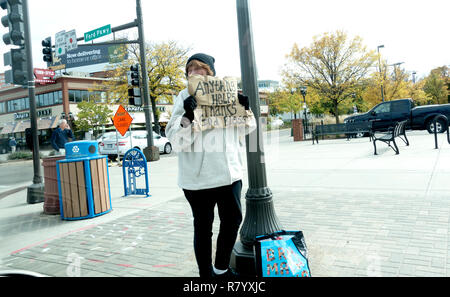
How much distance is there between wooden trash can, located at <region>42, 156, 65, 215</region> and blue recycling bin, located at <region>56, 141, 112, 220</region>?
0.40 meters

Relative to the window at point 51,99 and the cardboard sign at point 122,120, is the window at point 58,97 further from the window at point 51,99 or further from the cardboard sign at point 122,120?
the cardboard sign at point 122,120

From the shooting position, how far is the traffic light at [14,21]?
21.8 ft

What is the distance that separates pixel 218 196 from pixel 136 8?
1388cm

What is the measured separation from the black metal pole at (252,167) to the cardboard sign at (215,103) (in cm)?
50

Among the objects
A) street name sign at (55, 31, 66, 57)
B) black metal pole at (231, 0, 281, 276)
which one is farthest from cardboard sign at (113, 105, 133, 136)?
black metal pole at (231, 0, 281, 276)

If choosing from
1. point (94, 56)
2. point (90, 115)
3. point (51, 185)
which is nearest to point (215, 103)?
point (51, 185)

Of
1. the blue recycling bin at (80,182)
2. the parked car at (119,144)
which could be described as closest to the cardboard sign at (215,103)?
the blue recycling bin at (80,182)

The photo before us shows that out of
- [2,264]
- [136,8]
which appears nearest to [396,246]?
[2,264]

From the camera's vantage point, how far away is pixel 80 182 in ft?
16.4

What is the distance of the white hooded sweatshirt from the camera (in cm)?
227

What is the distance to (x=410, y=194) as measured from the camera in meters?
5.02

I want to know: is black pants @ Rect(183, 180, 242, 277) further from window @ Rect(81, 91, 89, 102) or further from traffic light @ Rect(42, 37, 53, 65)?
window @ Rect(81, 91, 89, 102)

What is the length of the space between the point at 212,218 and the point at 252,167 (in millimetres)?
695
